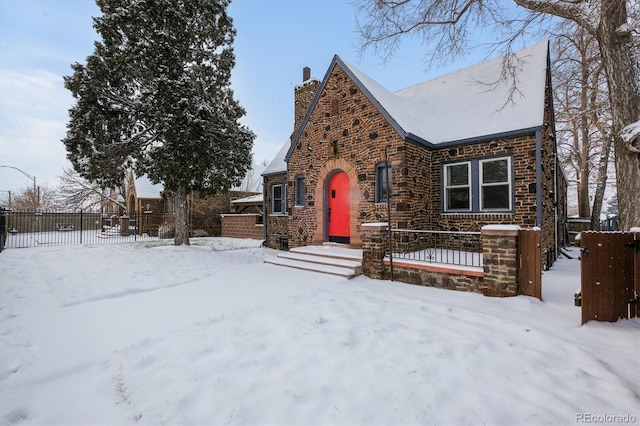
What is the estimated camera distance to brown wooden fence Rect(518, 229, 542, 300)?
5.12 meters

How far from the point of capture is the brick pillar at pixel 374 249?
7.14 metres

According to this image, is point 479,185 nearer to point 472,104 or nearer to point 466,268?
point 472,104

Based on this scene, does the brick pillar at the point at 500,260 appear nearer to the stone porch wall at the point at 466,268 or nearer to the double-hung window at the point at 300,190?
the stone porch wall at the point at 466,268

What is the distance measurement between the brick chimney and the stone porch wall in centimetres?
862

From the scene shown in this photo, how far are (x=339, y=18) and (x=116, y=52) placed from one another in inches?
363

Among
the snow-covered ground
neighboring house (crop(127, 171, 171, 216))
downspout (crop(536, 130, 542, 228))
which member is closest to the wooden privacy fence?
the snow-covered ground

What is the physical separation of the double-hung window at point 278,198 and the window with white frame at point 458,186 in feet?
25.3

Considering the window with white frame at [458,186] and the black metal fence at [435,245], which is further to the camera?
the window with white frame at [458,186]

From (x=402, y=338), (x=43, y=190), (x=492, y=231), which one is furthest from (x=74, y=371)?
(x=43, y=190)

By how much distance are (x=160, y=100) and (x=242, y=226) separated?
32.8 feet

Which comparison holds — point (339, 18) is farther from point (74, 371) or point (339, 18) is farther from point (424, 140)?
point (74, 371)

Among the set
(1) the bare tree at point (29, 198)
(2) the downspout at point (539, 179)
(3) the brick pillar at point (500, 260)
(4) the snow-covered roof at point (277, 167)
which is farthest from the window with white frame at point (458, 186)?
(1) the bare tree at point (29, 198)

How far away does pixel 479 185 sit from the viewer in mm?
8570

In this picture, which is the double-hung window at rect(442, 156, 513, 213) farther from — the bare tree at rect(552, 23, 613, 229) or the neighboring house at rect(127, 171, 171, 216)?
the neighboring house at rect(127, 171, 171, 216)
